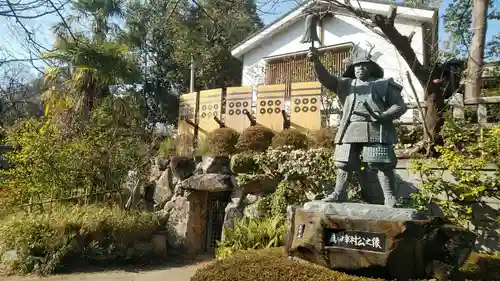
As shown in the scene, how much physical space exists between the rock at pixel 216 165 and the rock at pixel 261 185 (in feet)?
2.66

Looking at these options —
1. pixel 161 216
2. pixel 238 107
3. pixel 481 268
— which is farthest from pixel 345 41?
pixel 481 268

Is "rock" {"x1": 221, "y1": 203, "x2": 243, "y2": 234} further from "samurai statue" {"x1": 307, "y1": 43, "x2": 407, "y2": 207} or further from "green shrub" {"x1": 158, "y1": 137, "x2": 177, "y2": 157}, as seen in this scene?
"samurai statue" {"x1": 307, "y1": 43, "x2": 407, "y2": 207}

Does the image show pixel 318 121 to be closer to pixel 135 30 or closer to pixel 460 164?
pixel 460 164

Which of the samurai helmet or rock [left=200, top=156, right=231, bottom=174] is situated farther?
rock [left=200, top=156, right=231, bottom=174]

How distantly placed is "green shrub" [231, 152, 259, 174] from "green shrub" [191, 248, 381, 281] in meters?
3.57

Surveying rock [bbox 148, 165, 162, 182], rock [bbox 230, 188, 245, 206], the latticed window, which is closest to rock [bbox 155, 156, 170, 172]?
rock [bbox 148, 165, 162, 182]

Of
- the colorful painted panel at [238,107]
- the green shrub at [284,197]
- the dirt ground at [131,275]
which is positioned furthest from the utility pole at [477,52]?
the dirt ground at [131,275]

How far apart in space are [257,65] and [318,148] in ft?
25.5

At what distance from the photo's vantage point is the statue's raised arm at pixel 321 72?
491cm

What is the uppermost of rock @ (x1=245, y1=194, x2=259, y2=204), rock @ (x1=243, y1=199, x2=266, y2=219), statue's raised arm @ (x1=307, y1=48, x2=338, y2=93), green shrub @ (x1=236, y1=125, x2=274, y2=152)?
statue's raised arm @ (x1=307, y1=48, x2=338, y2=93)

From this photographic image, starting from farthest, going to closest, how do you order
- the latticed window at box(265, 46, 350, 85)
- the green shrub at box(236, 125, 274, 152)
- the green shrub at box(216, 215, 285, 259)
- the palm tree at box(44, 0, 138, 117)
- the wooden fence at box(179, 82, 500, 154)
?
the latticed window at box(265, 46, 350, 85), the palm tree at box(44, 0, 138, 117), the wooden fence at box(179, 82, 500, 154), the green shrub at box(236, 125, 274, 152), the green shrub at box(216, 215, 285, 259)

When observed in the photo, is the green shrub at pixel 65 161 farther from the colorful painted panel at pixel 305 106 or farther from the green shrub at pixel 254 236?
the colorful painted panel at pixel 305 106

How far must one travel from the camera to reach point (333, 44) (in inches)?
508

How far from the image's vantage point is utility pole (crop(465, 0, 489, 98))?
759cm
